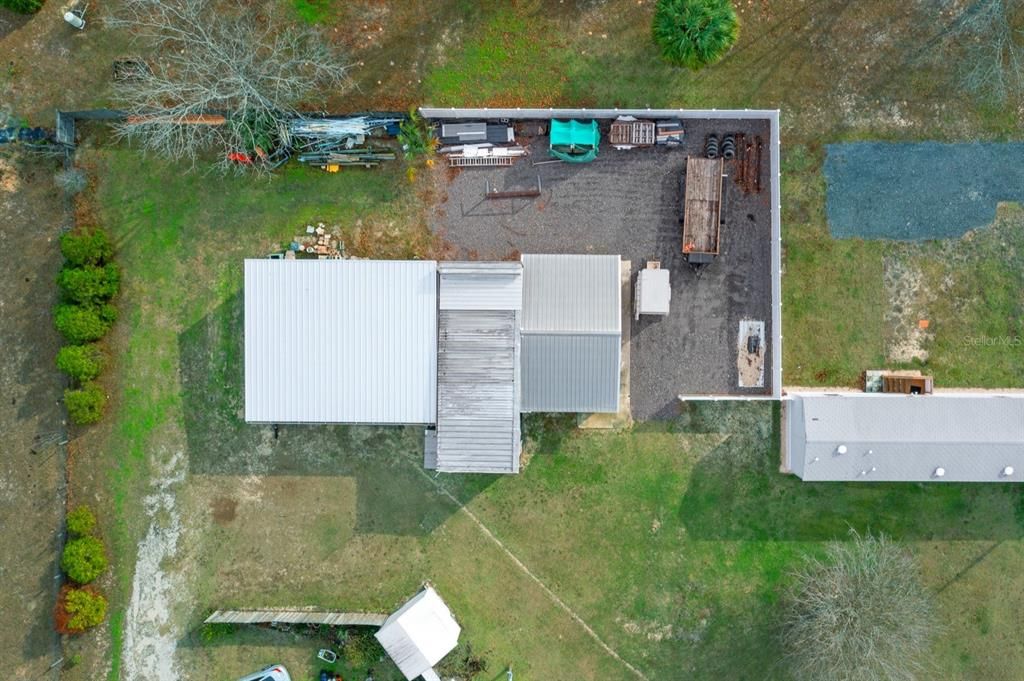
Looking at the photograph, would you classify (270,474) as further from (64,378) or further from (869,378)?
(869,378)

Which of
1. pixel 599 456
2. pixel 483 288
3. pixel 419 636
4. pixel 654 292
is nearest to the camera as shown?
pixel 483 288

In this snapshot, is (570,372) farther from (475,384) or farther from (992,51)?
(992,51)

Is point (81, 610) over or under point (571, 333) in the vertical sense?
under

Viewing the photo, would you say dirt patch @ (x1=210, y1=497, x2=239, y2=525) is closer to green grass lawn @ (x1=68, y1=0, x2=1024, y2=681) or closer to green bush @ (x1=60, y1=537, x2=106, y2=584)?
green grass lawn @ (x1=68, y1=0, x2=1024, y2=681)

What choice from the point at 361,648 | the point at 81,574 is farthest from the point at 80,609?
the point at 361,648

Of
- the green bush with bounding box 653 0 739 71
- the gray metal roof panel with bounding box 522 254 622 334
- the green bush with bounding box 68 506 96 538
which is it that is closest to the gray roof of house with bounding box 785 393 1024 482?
the gray metal roof panel with bounding box 522 254 622 334

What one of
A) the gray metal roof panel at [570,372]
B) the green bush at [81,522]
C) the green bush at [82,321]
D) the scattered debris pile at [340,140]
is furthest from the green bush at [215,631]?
the scattered debris pile at [340,140]

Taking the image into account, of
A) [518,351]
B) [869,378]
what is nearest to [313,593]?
[518,351]
